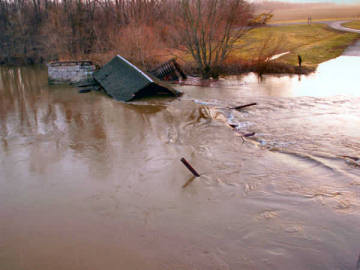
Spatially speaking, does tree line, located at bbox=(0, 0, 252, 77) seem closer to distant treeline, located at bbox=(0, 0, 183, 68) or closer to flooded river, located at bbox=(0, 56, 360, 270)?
distant treeline, located at bbox=(0, 0, 183, 68)

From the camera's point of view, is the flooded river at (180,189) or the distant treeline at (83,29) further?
the distant treeline at (83,29)

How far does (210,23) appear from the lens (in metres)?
18.7

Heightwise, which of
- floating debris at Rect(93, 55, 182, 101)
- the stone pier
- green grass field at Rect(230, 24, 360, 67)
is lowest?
floating debris at Rect(93, 55, 182, 101)

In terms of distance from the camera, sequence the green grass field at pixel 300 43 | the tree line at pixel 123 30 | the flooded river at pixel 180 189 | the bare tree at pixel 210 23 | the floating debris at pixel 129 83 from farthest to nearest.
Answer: the green grass field at pixel 300 43 → the tree line at pixel 123 30 → the bare tree at pixel 210 23 → the floating debris at pixel 129 83 → the flooded river at pixel 180 189

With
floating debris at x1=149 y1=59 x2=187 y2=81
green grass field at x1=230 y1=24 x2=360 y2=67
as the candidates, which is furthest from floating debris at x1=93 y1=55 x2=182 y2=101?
green grass field at x1=230 y1=24 x2=360 y2=67

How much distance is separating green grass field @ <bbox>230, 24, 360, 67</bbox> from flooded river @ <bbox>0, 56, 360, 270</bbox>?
526 inches

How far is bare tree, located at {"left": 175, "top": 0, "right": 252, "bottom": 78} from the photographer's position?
18.1 metres

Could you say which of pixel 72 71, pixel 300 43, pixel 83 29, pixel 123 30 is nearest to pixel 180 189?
pixel 72 71

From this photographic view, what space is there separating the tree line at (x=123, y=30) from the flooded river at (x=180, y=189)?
30.6 feet

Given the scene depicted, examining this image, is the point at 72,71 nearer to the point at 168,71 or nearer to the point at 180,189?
the point at 168,71

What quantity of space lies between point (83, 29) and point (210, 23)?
1473 cm

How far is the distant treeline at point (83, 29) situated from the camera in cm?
2055

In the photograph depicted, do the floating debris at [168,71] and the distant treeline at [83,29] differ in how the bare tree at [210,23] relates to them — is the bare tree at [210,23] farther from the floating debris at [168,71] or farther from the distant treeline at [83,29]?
the distant treeline at [83,29]

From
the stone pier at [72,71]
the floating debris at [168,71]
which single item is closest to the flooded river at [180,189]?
the stone pier at [72,71]
